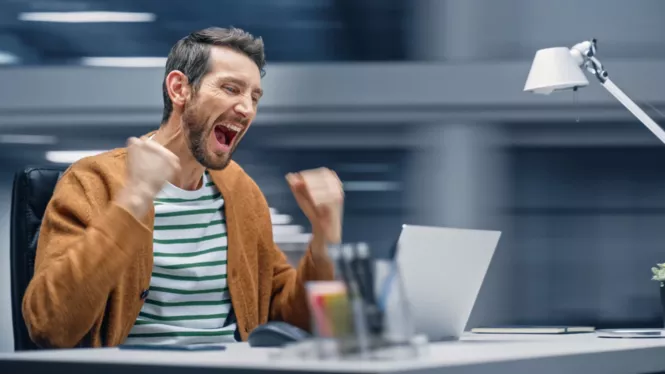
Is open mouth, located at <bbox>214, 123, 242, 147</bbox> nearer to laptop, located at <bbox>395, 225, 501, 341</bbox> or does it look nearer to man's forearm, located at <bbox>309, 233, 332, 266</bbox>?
man's forearm, located at <bbox>309, 233, 332, 266</bbox>

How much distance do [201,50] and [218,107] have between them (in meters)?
0.13

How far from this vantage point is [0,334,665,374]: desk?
92 centimetres

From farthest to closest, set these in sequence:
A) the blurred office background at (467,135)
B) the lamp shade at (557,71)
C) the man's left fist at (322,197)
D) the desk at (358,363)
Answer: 1. the blurred office background at (467,135)
2. the lamp shade at (557,71)
3. the man's left fist at (322,197)
4. the desk at (358,363)

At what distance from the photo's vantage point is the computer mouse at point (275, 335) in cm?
124

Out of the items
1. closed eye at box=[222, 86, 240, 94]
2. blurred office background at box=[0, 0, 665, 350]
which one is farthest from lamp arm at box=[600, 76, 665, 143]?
blurred office background at box=[0, 0, 665, 350]

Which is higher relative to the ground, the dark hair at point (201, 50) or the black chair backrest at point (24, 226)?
the dark hair at point (201, 50)

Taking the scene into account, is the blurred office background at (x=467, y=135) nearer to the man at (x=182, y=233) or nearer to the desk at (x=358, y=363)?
the man at (x=182, y=233)

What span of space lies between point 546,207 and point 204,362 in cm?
235

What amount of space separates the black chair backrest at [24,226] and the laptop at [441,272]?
0.71 m

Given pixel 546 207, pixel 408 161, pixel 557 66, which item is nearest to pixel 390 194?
pixel 408 161

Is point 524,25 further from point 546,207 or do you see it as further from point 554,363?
point 554,363

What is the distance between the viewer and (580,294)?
316 cm

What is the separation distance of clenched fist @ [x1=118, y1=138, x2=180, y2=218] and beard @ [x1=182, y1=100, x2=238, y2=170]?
359 mm

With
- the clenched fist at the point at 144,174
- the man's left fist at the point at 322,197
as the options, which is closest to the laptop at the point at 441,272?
the man's left fist at the point at 322,197
